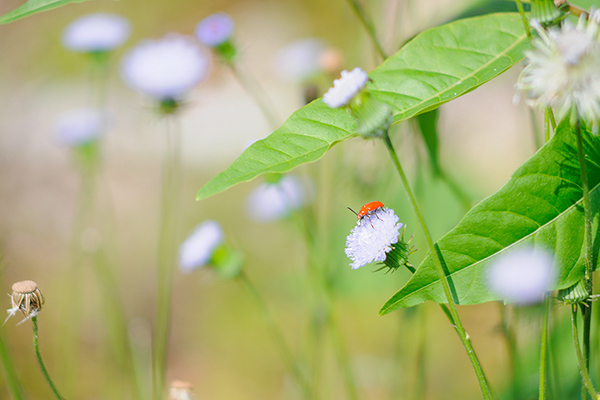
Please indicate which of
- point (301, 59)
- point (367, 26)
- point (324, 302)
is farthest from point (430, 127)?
point (301, 59)

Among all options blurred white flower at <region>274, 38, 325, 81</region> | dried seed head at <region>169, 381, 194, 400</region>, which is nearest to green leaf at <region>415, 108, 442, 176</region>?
dried seed head at <region>169, 381, 194, 400</region>

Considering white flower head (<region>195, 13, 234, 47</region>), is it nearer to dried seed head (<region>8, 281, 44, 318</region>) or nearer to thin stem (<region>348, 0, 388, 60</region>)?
thin stem (<region>348, 0, 388, 60</region>)

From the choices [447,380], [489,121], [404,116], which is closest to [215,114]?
[489,121]

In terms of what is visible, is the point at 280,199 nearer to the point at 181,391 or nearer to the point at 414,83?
the point at 181,391

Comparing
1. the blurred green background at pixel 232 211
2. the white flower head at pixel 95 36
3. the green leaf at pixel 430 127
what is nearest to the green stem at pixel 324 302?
the blurred green background at pixel 232 211

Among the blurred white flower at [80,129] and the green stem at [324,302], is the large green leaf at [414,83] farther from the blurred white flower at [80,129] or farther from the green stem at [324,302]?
the blurred white flower at [80,129]

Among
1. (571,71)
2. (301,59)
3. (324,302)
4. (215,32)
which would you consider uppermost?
(301,59)
